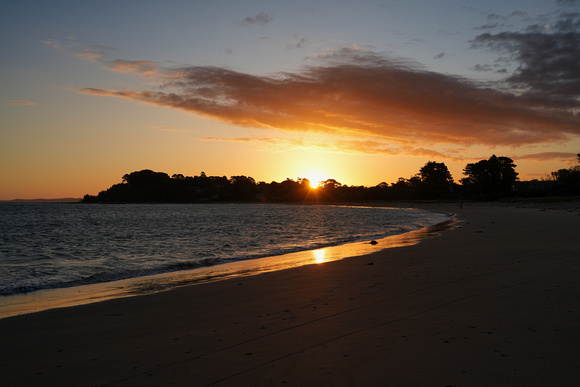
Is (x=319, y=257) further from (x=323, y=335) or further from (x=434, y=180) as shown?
(x=434, y=180)

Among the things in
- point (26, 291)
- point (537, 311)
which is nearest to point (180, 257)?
point (26, 291)

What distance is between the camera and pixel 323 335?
589 cm

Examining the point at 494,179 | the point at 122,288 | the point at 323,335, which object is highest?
the point at 494,179

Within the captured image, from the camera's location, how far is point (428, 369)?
4.54 metres

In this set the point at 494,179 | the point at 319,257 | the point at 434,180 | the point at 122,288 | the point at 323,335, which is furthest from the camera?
the point at 434,180

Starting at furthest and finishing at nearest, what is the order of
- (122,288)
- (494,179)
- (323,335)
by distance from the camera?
(494,179)
(122,288)
(323,335)

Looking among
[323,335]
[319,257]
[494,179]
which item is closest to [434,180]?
[494,179]

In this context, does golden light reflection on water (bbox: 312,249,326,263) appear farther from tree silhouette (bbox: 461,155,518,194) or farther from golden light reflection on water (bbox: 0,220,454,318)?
tree silhouette (bbox: 461,155,518,194)

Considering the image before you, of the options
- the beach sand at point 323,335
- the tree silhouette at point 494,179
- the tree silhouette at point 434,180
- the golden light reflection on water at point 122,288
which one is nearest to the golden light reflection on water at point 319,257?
the golden light reflection on water at point 122,288

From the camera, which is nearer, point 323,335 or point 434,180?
point 323,335

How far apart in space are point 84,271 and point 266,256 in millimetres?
7996

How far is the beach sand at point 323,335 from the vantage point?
4.55 m

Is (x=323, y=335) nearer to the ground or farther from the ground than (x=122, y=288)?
farther from the ground

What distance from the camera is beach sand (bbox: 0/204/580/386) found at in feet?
14.9
